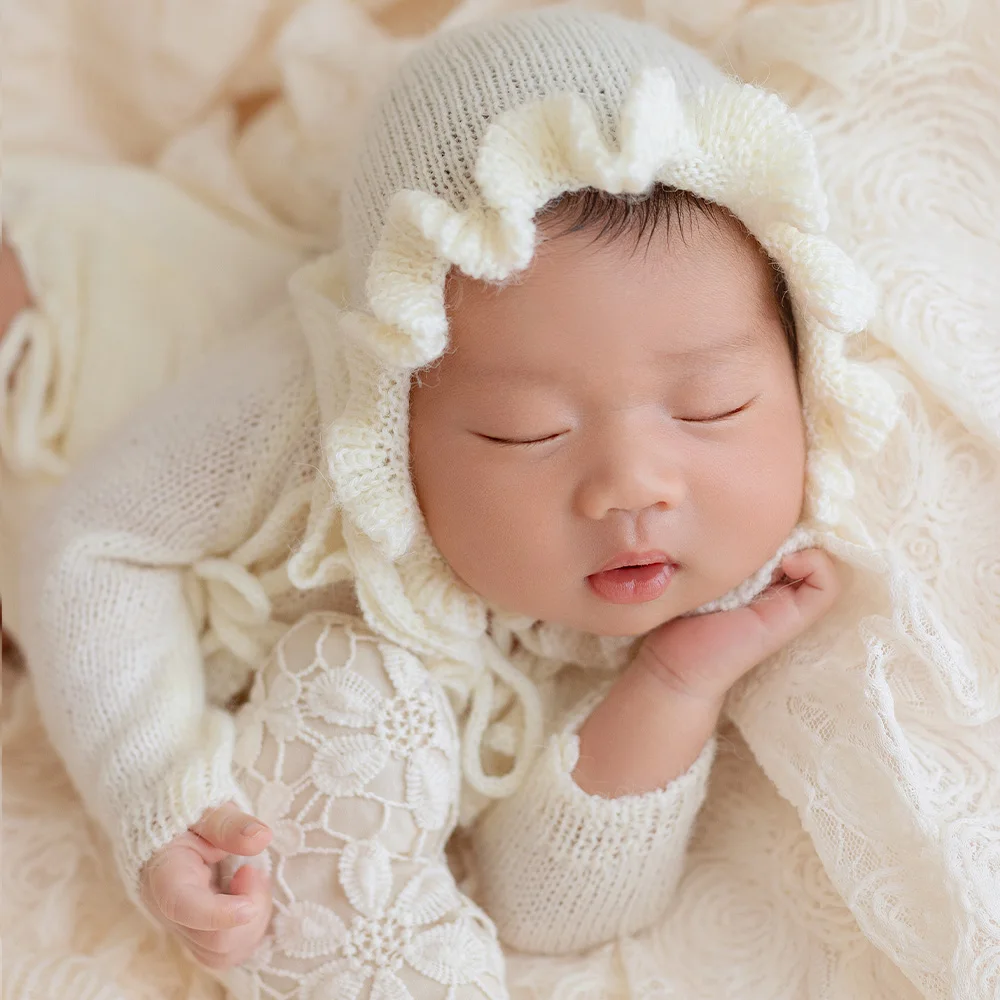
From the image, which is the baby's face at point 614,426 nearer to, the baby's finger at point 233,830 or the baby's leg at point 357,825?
the baby's leg at point 357,825

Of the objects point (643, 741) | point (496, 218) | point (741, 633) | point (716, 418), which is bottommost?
point (643, 741)

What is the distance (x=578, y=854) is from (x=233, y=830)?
1.22ft

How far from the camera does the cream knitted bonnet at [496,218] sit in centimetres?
104

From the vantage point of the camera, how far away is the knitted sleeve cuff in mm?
1156

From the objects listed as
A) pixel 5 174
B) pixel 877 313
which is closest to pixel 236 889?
pixel 877 313

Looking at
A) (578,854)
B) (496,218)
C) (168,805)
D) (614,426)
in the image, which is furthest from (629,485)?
(168,805)

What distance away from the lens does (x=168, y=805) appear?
116 centimetres

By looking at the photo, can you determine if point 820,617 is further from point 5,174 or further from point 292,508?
point 5,174

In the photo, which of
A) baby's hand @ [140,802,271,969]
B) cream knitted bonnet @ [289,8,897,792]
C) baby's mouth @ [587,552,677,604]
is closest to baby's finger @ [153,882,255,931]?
baby's hand @ [140,802,271,969]

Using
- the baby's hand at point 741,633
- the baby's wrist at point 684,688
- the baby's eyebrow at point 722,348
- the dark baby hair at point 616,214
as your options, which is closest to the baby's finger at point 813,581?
the baby's hand at point 741,633

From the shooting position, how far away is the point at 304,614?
1.37 m

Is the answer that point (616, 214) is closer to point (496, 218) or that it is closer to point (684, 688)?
point (496, 218)

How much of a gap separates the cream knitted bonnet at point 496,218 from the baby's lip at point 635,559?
0.56ft

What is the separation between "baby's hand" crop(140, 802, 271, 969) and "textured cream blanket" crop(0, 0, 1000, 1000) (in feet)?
0.45
